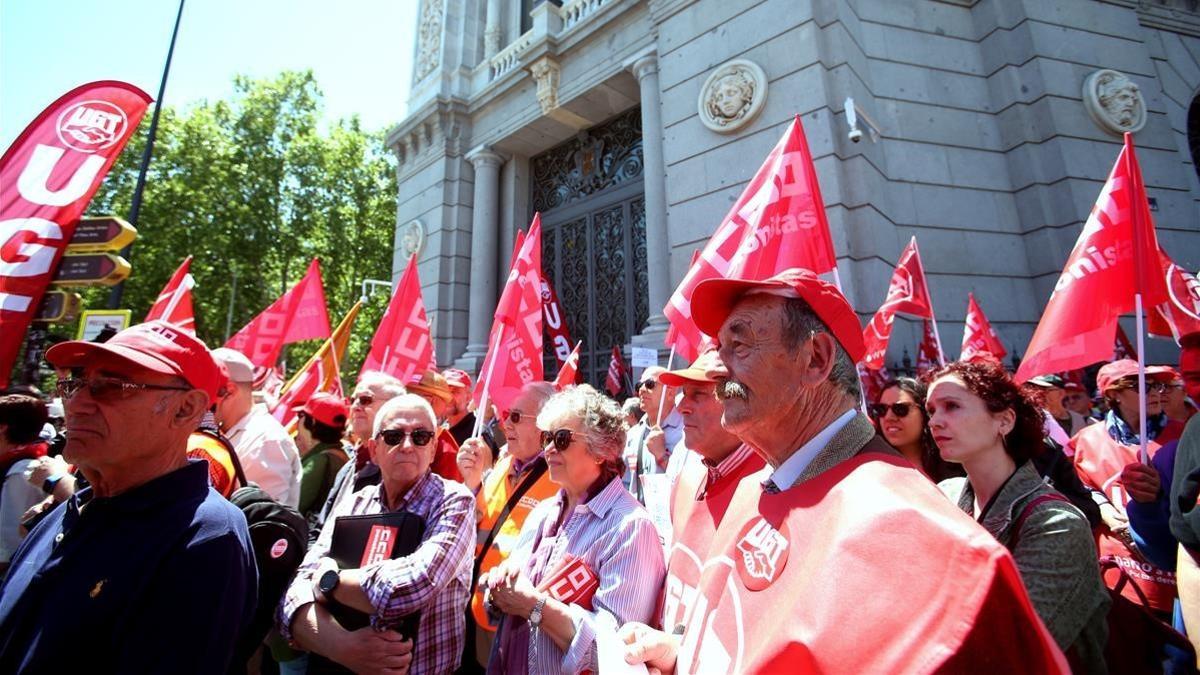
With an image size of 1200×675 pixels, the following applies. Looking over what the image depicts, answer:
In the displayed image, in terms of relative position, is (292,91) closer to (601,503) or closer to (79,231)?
(79,231)

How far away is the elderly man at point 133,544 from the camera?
1.44 m

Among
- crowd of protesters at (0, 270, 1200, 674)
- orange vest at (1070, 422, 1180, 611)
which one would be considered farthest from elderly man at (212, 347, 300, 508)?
orange vest at (1070, 422, 1180, 611)

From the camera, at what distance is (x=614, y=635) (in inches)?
70.8

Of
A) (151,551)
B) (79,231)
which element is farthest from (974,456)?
(79,231)

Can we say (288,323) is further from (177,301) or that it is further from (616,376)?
(616,376)

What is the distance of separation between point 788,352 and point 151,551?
5.56ft

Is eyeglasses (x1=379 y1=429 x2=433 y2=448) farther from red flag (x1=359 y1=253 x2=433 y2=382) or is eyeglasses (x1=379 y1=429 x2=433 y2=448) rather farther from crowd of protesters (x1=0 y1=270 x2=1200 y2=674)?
red flag (x1=359 y1=253 x2=433 y2=382)

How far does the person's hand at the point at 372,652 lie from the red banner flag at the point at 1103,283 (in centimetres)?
349

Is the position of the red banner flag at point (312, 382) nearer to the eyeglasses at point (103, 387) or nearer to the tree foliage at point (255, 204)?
the eyeglasses at point (103, 387)

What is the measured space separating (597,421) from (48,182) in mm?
3516

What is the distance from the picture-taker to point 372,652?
2.20 metres

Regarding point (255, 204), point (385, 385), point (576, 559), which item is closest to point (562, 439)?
point (576, 559)

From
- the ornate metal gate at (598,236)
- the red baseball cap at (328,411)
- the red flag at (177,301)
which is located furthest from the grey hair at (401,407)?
the ornate metal gate at (598,236)

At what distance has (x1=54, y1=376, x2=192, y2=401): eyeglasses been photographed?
1772 millimetres
